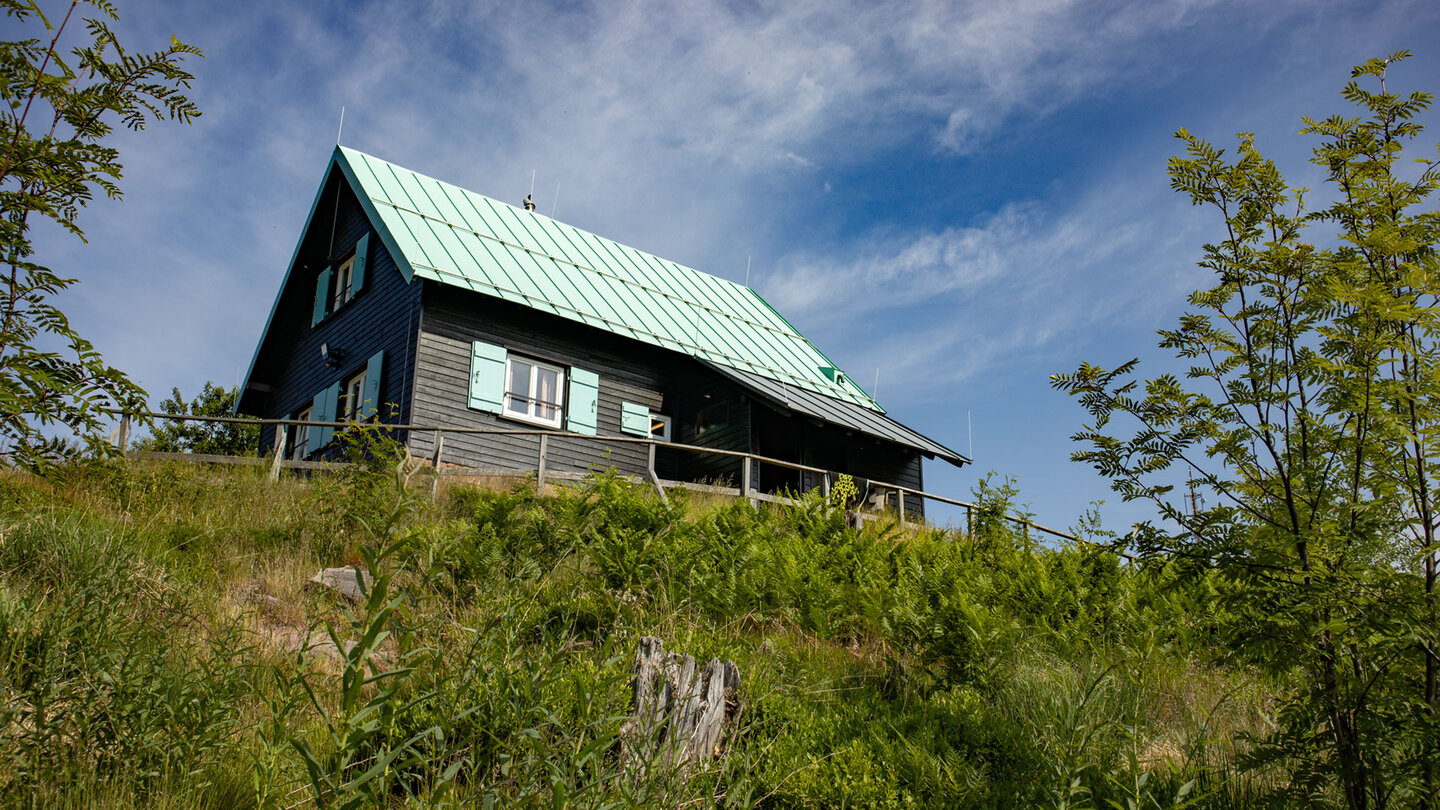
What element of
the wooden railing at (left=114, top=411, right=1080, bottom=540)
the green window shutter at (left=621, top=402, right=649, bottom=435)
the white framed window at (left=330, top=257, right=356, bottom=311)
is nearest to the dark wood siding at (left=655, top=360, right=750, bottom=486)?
the green window shutter at (left=621, top=402, right=649, bottom=435)

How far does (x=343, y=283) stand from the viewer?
20781mm

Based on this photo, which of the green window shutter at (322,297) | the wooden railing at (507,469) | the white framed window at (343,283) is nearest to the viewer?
the wooden railing at (507,469)

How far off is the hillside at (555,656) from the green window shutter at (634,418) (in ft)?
26.9

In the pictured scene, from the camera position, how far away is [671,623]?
659 cm

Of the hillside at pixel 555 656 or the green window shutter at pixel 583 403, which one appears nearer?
the hillside at pixel 555 656

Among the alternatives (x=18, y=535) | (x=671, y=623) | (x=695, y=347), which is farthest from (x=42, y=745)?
(x=695, y=347)

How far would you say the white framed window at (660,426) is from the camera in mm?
20391

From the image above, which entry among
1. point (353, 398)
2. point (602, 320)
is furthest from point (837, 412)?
point (353, 398)

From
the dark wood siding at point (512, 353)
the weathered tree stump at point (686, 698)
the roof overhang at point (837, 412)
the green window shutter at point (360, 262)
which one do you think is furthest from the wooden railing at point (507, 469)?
the weathered tree stump at point (686, 698)

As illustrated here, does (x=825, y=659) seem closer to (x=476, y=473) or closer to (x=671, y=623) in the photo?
(x=671, y=623)

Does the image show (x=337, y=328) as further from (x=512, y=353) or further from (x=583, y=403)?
(x=583, y=403)

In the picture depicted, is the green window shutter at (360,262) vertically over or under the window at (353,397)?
over

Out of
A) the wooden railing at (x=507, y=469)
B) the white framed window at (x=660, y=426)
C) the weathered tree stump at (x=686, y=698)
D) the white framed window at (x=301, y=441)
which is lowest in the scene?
the weathered tree stump at (x=686, y=698)

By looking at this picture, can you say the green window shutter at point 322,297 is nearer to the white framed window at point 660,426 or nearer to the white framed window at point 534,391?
the white framed window at point 534,391
